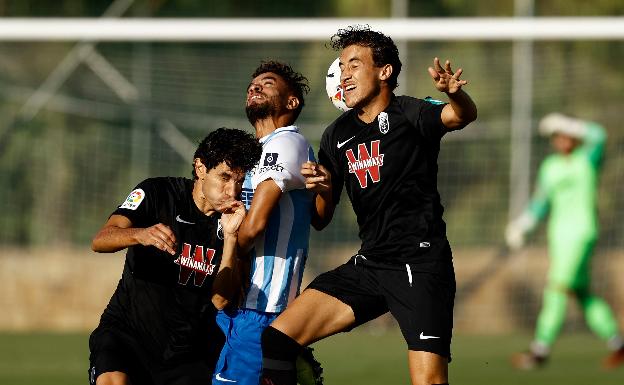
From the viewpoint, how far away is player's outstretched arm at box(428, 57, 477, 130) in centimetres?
625

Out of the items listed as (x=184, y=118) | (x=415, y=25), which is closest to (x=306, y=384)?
(x=415, y=25)

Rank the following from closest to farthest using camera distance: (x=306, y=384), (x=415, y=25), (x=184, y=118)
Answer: (x=306, y=384) → (x=415, y=25) → (x=184, y=118)

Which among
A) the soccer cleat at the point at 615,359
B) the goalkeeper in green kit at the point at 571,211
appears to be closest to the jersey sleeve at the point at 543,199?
the goalkeeper in green kit at the point at 571,211

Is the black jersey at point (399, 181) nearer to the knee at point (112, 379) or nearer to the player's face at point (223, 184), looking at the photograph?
the player's face at point (223, 184)

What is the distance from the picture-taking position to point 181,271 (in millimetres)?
6625

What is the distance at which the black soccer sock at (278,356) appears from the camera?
6.38 meters

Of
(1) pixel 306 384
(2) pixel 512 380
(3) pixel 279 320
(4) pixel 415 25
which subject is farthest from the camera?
(4) pixel 415 25

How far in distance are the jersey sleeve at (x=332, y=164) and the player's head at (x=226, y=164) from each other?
50 centimetres

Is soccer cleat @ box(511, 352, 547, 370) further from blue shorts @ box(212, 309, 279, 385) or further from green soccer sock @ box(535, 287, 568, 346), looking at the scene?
blue shorts @ box(212, 309, 279, 385)

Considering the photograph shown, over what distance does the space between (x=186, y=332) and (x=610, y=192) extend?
37.8 ft

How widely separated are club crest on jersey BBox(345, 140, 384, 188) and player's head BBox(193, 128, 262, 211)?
53cm

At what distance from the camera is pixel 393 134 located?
679 centimetres

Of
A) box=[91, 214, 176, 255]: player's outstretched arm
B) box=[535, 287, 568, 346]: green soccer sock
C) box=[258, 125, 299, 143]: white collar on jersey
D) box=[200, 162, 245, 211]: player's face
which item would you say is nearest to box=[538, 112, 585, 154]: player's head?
box=[535, 287, 568, 346]: green soccer sock

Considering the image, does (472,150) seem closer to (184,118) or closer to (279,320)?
(184,118)
